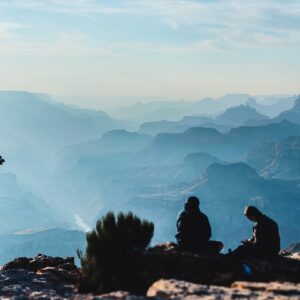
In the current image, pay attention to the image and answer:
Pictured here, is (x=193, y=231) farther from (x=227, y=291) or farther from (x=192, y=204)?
(x=227, y=291)

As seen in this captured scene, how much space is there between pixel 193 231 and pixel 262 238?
1974 mm

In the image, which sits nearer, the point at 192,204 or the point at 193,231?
the point at 193,231

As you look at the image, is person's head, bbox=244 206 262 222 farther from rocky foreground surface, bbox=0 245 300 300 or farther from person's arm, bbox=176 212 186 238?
person's arm, bbox=176 212 186 238

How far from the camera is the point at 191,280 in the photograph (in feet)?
41.5

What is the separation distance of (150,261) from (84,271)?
243 cm

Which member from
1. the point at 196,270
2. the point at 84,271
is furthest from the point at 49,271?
the point at 196,270

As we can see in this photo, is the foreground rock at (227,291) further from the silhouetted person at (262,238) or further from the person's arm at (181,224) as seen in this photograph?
the person's arm at (181,224)

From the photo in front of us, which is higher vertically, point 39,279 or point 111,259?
point 111,259

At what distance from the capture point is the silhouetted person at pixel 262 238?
14.9 m

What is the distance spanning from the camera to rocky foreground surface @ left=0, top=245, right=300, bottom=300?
1023 cm

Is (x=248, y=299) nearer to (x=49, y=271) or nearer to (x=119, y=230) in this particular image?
(x=119, y=230)

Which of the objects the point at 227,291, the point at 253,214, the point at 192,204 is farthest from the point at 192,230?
the point at 227,291

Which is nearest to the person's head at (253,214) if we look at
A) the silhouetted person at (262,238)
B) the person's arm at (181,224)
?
the silhouetted person at (262,238)

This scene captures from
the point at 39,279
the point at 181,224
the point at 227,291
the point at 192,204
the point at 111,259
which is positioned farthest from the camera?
the point at 39,279
